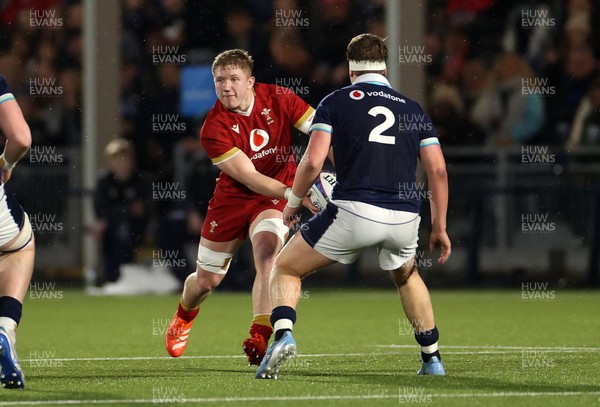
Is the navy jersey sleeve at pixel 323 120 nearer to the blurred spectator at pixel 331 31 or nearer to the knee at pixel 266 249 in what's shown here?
the knee at pixel 266 249

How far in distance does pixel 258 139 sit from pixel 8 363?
107 inches

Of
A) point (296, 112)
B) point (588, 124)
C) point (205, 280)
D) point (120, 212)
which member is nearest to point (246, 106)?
point (296, 112)

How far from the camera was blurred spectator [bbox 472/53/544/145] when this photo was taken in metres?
17.5

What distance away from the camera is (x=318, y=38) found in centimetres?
1905

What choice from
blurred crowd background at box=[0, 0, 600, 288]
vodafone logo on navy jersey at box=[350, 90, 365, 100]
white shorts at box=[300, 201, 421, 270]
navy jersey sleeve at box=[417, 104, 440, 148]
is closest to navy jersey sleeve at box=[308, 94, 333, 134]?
vodafone logo on navy jersey at box=[350, 90, 365, 100]

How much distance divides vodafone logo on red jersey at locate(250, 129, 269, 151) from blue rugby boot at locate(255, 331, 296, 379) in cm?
190

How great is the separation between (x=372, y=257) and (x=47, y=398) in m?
10.8

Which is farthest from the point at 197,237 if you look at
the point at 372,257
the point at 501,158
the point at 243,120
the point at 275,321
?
the point at 275,321

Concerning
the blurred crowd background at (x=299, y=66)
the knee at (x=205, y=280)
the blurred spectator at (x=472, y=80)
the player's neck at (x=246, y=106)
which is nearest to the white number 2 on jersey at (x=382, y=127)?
the player's neck at (x=246, y=106)

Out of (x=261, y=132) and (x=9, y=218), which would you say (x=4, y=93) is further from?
(x=261, y=132)

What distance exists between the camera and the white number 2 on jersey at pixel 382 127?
26.9ft

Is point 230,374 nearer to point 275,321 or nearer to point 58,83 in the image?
point 275,321

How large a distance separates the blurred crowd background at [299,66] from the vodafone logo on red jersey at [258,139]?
22.6 ft

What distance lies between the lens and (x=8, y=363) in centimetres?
782
